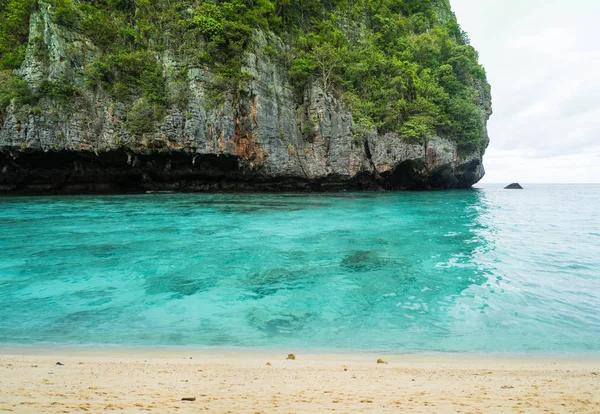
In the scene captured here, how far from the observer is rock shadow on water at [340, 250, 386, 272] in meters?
5.73

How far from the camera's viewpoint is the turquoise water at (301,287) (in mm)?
3365

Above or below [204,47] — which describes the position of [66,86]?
below

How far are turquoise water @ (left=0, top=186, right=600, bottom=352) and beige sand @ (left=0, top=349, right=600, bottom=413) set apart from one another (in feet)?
1.44

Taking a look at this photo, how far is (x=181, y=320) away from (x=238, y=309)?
722 millimetres

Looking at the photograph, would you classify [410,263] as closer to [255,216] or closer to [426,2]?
[255,216]

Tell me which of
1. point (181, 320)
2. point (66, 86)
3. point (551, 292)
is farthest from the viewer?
point (66, 86)

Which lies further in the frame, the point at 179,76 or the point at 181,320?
the point at 179,76

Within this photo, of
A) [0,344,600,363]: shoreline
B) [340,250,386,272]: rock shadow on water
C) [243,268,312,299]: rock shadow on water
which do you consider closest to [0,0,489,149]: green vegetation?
[340,250,386,272]: rock shadow on water

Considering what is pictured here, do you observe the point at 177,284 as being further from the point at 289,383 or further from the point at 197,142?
the point at 197,142

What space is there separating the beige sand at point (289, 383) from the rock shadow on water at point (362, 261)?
284cm

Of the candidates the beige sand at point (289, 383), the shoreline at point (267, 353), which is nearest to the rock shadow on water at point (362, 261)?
the shoreline at point (267, 353)

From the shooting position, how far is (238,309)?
406 cm

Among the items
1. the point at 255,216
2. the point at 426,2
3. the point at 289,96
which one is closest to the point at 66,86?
the point at 289,96

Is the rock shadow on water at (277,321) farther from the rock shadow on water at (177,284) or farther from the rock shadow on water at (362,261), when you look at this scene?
the rock shadow on water at (362,261)
